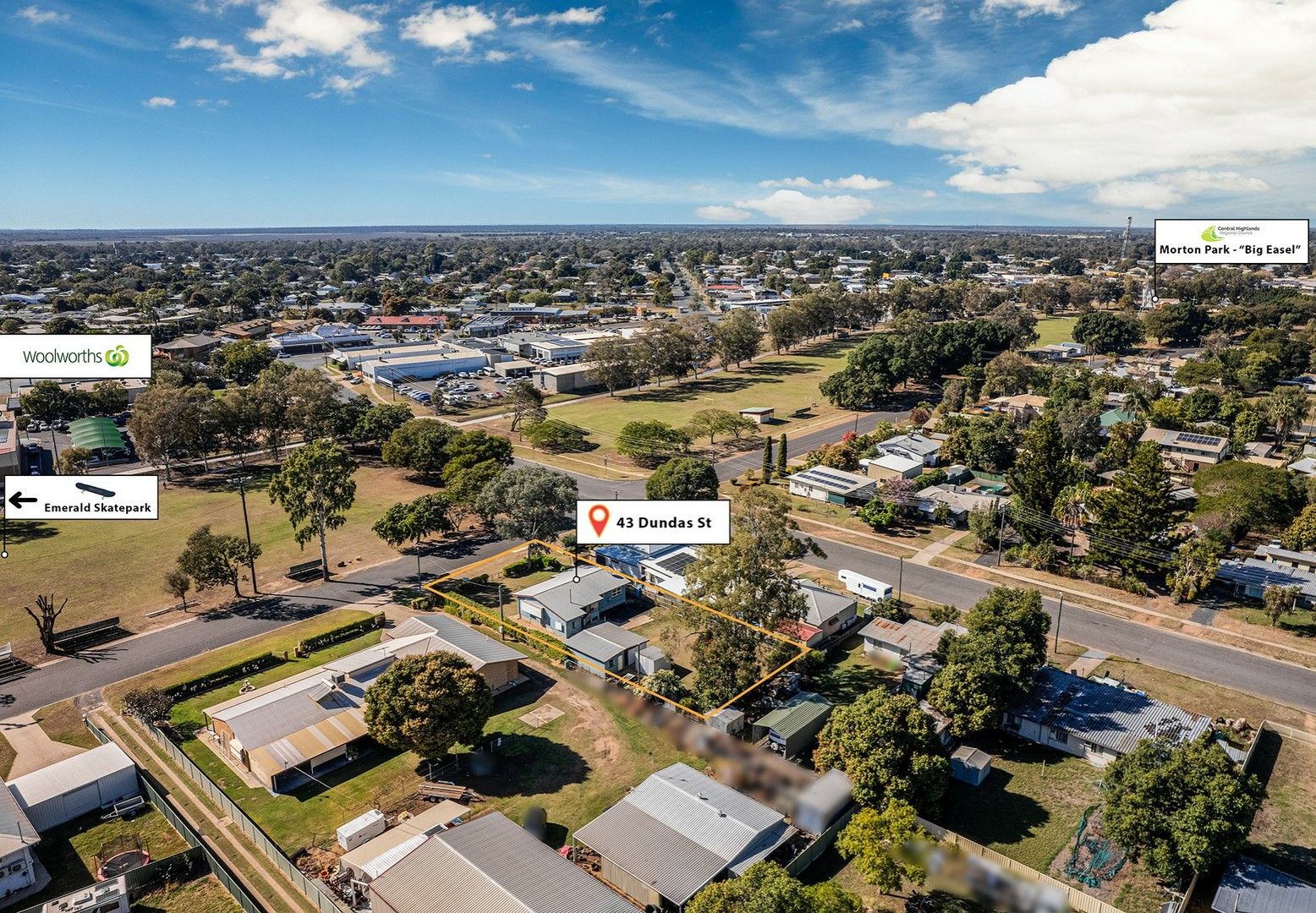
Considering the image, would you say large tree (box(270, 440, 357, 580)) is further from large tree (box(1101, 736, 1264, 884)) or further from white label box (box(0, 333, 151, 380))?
large tree (box(1101, 736, 1264, 884))

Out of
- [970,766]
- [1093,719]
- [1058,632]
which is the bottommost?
[970,766]

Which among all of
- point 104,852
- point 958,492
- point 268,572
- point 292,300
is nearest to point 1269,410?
point 958,492

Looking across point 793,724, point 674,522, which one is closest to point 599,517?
point 674,522

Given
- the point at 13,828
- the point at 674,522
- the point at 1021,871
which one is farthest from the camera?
the point at 674,522

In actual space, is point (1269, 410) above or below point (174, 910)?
above

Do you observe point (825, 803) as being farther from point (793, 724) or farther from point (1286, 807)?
point (1286, 807)

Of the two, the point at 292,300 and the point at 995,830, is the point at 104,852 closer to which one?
the point at 995,830

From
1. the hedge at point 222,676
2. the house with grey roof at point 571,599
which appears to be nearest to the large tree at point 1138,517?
the house with grey roof at point 571,599

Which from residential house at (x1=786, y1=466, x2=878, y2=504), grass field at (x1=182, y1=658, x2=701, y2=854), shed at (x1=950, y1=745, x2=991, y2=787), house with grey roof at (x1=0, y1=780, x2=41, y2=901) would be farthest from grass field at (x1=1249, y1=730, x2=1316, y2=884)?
house with grey roof at (x1=0, y1=780, x2=41, y2=901)
